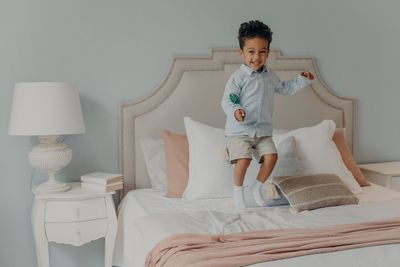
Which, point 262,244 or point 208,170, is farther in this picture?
point 208,170

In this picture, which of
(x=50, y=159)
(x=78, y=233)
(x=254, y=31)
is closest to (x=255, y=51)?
(x=254, y=31)

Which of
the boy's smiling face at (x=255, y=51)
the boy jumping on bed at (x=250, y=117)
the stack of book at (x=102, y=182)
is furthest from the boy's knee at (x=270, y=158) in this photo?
the stack of book at (x=102, y=182)

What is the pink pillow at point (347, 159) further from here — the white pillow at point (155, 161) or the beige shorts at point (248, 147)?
the white pillow at point (155, 161)

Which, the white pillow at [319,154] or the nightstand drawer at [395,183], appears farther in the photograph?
the nightstand drawer at [395,183]

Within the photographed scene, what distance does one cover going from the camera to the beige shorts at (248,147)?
2369 millimetres

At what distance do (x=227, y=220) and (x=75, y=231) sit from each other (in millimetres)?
857

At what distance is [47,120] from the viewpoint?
8.13 feet

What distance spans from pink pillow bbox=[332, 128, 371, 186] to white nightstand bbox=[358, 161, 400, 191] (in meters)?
0.24

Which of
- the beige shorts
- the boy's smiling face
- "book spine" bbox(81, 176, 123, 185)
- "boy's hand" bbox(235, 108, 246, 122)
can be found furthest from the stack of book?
the boy's smiling face

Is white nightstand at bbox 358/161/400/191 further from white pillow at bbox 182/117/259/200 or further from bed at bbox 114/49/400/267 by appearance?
white pillow at bbox 182/117/259/200

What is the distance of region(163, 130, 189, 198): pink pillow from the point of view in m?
2.66

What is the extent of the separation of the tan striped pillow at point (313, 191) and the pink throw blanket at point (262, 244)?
385 millimetres

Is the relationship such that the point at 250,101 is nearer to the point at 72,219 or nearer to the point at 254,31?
the point at 254,31

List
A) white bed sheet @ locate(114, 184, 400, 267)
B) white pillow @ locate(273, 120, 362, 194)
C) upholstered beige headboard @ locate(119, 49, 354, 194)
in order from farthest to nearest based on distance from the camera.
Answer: upholstered beige headboard @ locate(119, 49, 354, 194)
white pillow @ locate(273, 120, 362, 194)
white bed sheet @ locate(114, 184, 400, 267)
